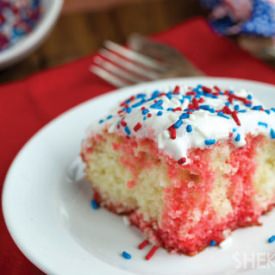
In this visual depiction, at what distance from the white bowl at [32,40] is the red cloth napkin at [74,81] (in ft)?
0.44

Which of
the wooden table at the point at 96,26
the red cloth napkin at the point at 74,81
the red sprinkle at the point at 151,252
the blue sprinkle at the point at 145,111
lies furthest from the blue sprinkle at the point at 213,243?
the wooden table at the point at 96,26

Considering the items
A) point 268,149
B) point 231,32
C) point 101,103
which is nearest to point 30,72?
point 101,103

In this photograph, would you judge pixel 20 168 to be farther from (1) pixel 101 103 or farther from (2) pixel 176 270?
(2) pixel 176 270

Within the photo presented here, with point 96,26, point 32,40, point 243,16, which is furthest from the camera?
point 96,26

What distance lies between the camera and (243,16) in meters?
2.05

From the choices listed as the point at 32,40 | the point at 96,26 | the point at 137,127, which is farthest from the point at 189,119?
the point at 96,26

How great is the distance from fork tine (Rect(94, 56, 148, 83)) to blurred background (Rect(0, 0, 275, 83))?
213 millimetres

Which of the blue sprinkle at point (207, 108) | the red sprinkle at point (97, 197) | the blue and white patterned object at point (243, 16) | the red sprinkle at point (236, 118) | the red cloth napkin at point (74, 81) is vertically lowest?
the red sprinkle at point (97, 197)

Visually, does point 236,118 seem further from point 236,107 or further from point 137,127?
point 137,127

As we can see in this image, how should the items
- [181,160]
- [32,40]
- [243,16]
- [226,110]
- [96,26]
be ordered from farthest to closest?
[96,26], [32,40], [243,16], [226,110], [181,160]

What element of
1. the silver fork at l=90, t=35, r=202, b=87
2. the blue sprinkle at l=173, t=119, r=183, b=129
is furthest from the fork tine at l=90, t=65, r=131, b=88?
the blue sprinkle at l=173, t=119, r=183, b=129

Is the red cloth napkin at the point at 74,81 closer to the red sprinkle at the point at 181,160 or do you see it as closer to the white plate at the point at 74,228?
the white plate at the point at 74,228

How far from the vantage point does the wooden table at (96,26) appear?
233 cm

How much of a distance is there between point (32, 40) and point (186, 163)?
1.14 m
